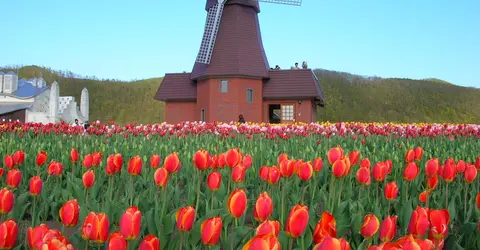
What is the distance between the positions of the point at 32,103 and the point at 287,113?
1809 cm

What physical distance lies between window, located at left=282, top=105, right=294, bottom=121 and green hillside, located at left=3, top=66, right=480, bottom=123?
96.3 feet

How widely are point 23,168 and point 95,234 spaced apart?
3.85 meters

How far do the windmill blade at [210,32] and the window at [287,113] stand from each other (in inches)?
231

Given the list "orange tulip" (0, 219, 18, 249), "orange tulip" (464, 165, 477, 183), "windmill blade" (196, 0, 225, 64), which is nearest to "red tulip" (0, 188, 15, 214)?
"orange tulip" (0, 219, 18, 249)

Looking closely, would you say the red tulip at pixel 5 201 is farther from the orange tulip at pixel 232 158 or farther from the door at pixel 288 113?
the door at pixel 288 113

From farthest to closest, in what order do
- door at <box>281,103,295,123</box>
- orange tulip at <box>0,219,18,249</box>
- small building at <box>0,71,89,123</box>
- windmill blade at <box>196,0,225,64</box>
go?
1. small building at <box>0,71,89,123</box>
2. door at <box>281,103,295,123</box>
3. windmill blade at <box>196,0,225,64</box>
4. orange tulip at <box>0,219,18,249</box>

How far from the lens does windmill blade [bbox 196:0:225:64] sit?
28656 millimetres

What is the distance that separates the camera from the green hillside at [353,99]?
62.3m

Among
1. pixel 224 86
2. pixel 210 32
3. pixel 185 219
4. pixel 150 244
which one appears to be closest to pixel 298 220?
pixel 185 219

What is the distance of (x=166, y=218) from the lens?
260 centimetres

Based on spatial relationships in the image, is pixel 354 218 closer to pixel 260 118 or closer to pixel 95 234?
pixel 95 234

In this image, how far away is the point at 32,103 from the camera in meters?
32.8

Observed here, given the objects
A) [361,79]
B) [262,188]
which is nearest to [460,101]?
[361,79]

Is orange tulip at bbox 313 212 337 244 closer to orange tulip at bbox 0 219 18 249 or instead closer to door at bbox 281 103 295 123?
orange tulip at bbox 0 219 18 249
